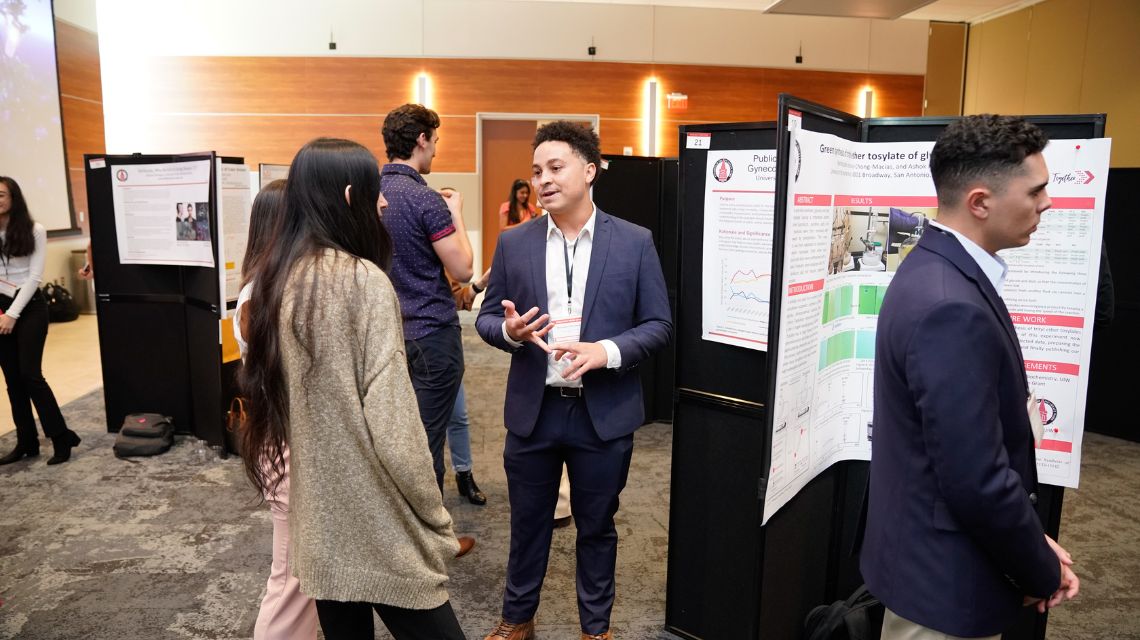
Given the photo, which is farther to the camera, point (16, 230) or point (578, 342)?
point (16, 230)

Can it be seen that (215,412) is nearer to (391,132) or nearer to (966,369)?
(391,132)

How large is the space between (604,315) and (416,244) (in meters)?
0.97

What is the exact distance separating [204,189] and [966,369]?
4.12 meters

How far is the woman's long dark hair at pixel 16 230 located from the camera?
392cm

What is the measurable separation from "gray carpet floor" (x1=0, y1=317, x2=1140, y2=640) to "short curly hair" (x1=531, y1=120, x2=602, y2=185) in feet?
5.31

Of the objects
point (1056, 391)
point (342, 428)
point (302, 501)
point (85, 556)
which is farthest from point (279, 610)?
point (1056, 391)

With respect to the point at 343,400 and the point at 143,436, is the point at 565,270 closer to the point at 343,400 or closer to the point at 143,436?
the point at 343,400

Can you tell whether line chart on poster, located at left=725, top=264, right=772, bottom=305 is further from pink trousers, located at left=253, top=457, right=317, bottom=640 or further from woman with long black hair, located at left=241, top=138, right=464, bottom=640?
pink trousers, located at left=253, top=457, right=317, bottom=640

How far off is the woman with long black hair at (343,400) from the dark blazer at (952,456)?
0.90 m

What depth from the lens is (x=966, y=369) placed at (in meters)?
1.23

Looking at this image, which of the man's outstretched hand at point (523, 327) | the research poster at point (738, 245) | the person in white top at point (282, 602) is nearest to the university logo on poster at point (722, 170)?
the research poster at point (738, 245)

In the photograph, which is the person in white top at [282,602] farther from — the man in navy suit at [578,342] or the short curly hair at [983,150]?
the short curly hair at [983,150]

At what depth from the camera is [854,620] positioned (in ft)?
6.08

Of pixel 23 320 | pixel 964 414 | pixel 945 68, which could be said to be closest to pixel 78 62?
pixel 23 320
